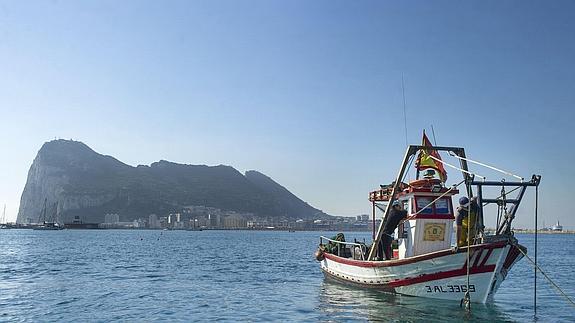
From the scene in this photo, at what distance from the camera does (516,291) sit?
99.9 feet

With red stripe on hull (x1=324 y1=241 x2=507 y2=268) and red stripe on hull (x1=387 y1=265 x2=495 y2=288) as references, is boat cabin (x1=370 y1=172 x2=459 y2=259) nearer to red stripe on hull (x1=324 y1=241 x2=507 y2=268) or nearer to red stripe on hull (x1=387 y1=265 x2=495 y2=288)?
red stripe on hull (x1=324 y1=241 x2=507 y2=268)

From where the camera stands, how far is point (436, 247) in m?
24.5

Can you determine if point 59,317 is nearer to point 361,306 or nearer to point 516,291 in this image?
point 361,306

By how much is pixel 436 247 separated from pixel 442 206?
6.28 feet

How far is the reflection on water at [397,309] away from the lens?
20844 millimetres

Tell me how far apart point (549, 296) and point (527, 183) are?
11028 millimetres

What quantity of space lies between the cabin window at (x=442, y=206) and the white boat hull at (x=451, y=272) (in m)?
3.21

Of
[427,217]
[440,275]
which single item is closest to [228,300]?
[440,275]

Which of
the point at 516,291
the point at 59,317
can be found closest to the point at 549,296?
the point at 516,291

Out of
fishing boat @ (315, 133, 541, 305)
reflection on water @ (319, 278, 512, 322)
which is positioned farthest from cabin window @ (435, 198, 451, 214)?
reflection on water @ (319, 278, 512, 322)

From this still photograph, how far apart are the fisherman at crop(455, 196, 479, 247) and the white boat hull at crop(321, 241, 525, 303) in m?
0.67

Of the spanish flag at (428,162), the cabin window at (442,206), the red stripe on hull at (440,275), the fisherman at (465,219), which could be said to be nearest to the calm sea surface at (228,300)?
the red stripe on hull at (440,275)

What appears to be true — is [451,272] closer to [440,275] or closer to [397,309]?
[440,275]

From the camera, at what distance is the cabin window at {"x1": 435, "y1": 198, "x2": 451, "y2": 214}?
81.1 ft
